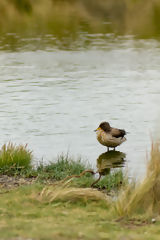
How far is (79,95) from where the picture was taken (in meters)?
15.8

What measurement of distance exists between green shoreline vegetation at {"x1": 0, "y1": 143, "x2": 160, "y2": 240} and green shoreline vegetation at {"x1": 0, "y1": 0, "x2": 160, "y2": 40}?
67.1 feet

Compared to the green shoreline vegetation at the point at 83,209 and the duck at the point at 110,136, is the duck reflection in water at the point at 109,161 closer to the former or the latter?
the duck at the point at 110,136

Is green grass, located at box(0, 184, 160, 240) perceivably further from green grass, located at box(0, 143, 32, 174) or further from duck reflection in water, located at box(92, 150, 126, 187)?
duck reflection in water, located at box(92, 150, 126, 187)

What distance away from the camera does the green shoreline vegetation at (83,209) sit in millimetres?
5520

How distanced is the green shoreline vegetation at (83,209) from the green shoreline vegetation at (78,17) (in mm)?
20443

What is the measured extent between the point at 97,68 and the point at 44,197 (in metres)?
13.4

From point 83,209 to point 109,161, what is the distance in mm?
3544

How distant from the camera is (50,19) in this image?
3553 centimetres

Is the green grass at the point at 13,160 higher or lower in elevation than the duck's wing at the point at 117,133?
lower

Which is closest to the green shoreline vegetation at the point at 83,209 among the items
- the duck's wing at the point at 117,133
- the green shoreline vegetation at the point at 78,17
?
the duck's wing at the point at 117,133

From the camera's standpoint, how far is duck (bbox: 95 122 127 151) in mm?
10805

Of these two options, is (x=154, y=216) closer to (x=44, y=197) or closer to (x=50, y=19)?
(x=44, y=197)

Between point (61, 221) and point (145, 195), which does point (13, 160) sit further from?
point (61, 221)

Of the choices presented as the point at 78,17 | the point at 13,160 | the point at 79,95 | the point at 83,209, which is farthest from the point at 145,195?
the point at 78,17
